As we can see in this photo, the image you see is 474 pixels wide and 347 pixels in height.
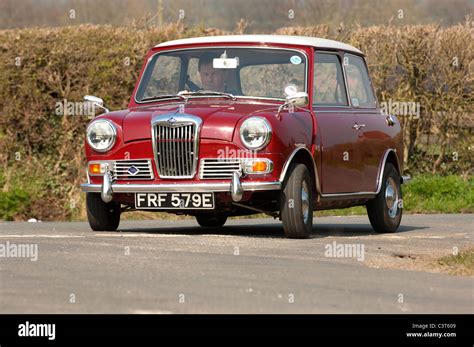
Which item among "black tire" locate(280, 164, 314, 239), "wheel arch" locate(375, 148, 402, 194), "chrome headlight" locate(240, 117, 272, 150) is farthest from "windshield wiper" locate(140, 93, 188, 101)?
"wheel arch" locate(375, 148, 402, 194)

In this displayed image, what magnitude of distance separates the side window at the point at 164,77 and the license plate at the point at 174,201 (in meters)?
1.59

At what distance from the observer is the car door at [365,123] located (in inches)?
515

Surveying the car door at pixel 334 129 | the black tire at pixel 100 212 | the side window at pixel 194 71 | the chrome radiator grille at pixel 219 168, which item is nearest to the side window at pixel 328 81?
the car door at pixel 334 129

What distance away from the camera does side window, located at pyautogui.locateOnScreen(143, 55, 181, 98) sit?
42.0ft

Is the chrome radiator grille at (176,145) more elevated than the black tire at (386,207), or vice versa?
the chrome radiator grille at (176,145)

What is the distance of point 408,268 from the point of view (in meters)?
9.41

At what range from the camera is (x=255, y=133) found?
11203 millimetres

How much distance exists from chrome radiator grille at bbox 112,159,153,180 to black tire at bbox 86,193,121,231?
500mm

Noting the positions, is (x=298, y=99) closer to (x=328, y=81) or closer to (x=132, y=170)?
(x=328, y=81)

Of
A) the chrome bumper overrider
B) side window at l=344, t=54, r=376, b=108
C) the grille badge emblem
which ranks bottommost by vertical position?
the chrome bumper overrider

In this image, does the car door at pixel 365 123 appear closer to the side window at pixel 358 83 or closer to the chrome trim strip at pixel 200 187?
the side window at pixel 358 83

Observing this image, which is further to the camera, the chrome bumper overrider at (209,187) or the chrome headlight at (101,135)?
the chrome headlight at (101,135)

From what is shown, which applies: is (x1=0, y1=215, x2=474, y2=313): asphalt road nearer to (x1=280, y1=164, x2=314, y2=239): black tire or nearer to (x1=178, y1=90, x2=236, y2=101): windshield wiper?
(x1=280, y1=164, x2=314, y2=239): black tire

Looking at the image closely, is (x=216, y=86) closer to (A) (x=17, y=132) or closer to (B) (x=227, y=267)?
(B) (x=227, y=267)
